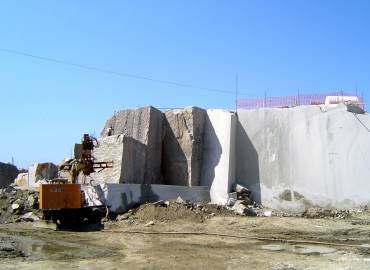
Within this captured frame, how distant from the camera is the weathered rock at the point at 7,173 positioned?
39031mm

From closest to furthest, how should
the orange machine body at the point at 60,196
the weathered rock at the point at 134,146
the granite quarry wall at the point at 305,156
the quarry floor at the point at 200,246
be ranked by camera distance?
the quarry floor at the point at 200,246 → the orange machine body at the point at 60,196 → the granite quarry wall at the point at 305,156 → the weathered rock at the point at 134,146

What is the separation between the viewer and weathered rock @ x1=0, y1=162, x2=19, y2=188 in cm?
3903

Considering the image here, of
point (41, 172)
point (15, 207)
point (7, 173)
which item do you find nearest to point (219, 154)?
point (15, 207)

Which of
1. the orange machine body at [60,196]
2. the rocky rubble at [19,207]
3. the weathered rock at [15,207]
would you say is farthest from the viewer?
the weathered rock at [15,207]

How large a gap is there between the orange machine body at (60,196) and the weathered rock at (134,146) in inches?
138

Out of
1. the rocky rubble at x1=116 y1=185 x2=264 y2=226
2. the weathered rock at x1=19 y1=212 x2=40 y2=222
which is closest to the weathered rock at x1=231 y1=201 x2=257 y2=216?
the rocky rubble at x1=116 y1=185 x2=264 y2=226

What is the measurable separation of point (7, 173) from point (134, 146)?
23116 mm

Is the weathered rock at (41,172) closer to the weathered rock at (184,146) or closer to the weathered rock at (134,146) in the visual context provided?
the weathered rock at (134,146)

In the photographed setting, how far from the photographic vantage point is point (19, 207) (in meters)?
19.4

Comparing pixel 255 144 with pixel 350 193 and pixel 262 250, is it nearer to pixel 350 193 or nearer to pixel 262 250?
pixel 350 193

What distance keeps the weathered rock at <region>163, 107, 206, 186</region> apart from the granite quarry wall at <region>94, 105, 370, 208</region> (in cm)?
5

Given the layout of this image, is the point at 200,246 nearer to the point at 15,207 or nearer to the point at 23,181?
the point at 15,207

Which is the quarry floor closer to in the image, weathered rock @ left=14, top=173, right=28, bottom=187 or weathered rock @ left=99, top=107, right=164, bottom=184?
weathered rock @ left=99, top=107, right=164, bottom=184

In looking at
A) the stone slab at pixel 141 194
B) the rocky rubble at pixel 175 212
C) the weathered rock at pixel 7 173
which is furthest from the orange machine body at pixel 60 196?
the weathered rock at pixel 7 173
